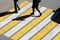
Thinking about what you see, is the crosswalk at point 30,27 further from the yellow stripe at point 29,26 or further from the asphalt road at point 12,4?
the asphalt road at point 12,4

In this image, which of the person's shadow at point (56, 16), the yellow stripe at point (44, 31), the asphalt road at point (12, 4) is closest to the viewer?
the yellow stripe at point (44, 31)

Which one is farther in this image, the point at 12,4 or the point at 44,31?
the point at 12,4

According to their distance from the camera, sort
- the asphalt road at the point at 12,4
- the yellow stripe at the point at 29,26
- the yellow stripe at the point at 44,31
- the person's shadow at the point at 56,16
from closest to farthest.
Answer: the yellow stripe at the point at 44,31 → the yellow stripe at the point at 29,26 → the person's shadow at the point at 56,16 → the asphalt road at the point at 12,4

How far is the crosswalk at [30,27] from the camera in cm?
1089

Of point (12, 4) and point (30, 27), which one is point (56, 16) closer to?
point (30, 27)

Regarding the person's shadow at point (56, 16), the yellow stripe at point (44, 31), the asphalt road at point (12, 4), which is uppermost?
the asphalt road at point (12, 4)

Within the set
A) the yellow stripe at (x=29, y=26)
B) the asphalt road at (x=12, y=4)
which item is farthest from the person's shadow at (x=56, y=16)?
the asphalt road at (x=12, y=4)

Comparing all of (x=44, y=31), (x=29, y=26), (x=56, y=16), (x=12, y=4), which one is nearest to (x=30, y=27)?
(x=29, y=26)

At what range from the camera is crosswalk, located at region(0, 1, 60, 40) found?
1089cm

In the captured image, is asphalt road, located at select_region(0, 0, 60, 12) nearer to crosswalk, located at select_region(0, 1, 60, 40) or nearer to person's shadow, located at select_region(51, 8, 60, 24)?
crosswalk, located at select_region(0, 1, 60, 40)

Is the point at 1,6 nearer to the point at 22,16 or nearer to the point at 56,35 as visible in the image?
the point at 22,16

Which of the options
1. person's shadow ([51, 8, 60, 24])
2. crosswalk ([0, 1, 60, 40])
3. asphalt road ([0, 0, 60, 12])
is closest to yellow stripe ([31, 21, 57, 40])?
crosswalk ([0, 1, 60, 40])

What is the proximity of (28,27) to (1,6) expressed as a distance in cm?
224

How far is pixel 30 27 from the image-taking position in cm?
1143
